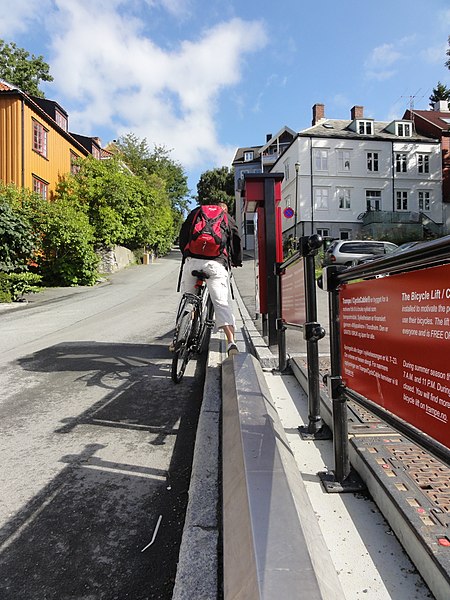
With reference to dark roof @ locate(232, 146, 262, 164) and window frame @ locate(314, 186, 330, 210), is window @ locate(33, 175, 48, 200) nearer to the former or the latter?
window frame @ locate(314, 186, 330, 210)

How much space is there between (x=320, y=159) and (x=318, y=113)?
9004mm

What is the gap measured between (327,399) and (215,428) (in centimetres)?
88

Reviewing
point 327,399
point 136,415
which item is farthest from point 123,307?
point 327,399

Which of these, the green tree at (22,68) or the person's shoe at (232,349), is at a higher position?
the green tree at (22,68)

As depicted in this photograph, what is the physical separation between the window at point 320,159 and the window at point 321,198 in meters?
1.99

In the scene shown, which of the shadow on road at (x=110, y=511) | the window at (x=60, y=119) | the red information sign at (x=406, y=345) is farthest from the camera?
the window at (x=60, y=119)

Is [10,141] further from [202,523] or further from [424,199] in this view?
[424,199]

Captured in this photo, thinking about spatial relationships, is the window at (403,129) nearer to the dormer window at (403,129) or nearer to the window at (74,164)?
the dormer window at (403,129)

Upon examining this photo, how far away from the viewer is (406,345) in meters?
1.65

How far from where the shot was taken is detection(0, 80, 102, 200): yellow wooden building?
21078mm

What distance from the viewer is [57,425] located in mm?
3498

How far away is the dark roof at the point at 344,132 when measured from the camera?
39.1m

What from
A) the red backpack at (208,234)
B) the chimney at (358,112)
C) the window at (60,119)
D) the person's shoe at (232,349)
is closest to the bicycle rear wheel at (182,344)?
the person's shoe at (232,349)

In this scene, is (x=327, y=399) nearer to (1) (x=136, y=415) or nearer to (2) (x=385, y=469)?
(2) (x=385, y=469)
